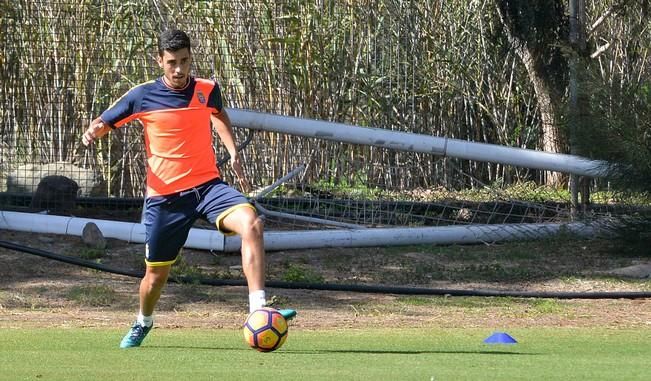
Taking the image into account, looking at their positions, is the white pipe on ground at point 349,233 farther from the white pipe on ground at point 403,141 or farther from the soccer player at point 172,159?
the soccer player at point 172,159

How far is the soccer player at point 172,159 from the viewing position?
7828 mm

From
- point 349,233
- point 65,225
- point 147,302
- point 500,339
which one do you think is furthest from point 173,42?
point 65,225

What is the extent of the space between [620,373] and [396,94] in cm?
853

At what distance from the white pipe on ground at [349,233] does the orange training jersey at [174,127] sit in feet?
15.4

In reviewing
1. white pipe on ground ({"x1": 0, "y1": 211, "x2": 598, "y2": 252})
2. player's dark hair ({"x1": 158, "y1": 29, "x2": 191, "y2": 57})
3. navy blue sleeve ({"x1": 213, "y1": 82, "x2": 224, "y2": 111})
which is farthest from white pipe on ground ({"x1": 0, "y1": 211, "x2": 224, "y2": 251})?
player's dark hair ({"x1": 158, "y1": 29, "x2": 191, "y2": 57})

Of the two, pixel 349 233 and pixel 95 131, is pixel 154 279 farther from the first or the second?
pixel 349 233

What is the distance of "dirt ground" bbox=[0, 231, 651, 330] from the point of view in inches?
393

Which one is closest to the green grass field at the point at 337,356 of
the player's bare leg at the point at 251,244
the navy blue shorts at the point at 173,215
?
the player's bare leg at the point at 251,244

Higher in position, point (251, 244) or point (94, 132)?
point (94, 132)

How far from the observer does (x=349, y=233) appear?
13133 millimetres

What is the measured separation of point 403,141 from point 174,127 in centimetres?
574

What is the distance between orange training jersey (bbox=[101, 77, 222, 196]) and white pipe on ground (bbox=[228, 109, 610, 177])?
4.96 metres

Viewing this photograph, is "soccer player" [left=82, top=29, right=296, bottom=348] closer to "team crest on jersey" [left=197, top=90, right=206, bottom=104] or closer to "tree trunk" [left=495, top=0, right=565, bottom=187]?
"team crest on jersey" [left=197, top=90, right=206, bottom=104]

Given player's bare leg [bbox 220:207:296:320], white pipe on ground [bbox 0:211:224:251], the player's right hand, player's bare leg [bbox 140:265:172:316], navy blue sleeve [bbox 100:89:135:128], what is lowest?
white pipe on ground [bbox 0:211:224:251]
